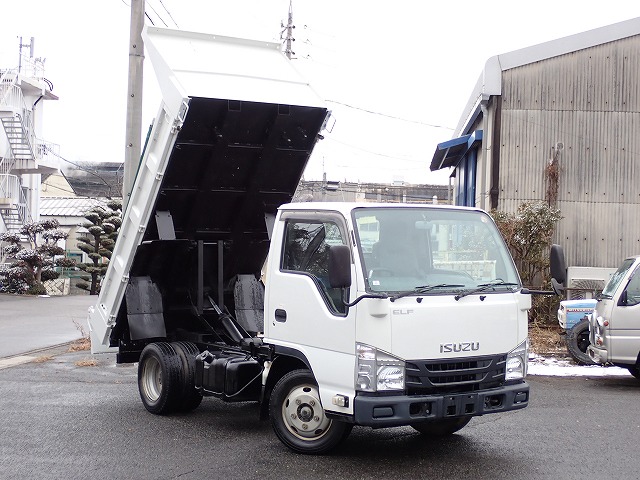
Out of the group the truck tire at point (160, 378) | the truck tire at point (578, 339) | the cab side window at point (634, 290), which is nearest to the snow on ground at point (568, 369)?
the truck tire at point (578, 339)

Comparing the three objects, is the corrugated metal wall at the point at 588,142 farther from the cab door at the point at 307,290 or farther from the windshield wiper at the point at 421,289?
the windshield wiper at the point at 421,289

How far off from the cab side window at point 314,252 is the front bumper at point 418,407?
32.9 inches

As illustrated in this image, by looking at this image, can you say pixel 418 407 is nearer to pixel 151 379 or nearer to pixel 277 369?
pixel 277 369


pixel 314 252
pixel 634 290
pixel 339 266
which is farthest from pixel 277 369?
pixel 634 290

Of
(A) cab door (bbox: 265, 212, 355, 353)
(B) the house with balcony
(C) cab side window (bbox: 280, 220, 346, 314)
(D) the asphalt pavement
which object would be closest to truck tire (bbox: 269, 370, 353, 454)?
(A) cab door (bbox: 265, 212, 355, 353)

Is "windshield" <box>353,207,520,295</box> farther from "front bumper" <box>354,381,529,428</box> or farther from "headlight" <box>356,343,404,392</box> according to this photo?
"front bumper" <box>354,381,529,428</box>

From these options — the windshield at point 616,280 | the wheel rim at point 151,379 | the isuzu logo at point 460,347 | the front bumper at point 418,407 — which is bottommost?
the wheel rim at point 151,379

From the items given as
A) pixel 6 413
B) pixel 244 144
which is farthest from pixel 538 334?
pixel 6 413

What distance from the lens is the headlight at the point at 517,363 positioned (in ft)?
23.5

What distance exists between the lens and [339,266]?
6.46 m

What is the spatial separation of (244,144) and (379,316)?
3263mm

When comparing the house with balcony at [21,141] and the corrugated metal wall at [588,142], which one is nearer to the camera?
the corrugated metal wall at [588,142]

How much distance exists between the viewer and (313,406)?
718 cm

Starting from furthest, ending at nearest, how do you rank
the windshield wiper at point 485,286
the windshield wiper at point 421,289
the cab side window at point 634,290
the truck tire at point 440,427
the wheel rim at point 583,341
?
1. the wheel rim at point 583,341
2. the cab side window at point 634,290
3. the truck tire at point 440,427
4. the windshield wiper at point 485,286
5. the windshield wiper at point 421,289
